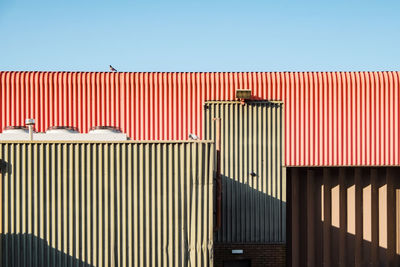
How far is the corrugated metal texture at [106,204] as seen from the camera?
8438mm

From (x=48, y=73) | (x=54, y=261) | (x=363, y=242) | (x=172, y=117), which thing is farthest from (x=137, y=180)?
(x=363, y=242)

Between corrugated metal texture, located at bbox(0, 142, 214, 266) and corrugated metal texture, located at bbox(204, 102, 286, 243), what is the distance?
14.2 feet

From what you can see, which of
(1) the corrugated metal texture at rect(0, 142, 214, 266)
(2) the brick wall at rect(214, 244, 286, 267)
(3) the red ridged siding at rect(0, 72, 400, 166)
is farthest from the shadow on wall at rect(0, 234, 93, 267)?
(2) the brick wall at rect(214, 244, 286, 267)

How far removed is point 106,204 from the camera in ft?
27.9

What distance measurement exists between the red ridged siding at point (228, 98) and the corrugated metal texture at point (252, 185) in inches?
30.0

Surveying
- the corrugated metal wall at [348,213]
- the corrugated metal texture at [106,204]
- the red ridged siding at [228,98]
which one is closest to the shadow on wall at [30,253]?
the corrugated metal texture at [106,204]

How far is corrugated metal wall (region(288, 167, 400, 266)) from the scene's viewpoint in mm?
13344

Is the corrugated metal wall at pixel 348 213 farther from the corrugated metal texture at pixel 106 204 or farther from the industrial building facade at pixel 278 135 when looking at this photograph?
the corrugated metal texture at pixel 106 204

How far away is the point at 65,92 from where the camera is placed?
13.4 metres

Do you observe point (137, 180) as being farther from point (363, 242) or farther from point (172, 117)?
point (363, 242)

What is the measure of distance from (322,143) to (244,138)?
3.08 m

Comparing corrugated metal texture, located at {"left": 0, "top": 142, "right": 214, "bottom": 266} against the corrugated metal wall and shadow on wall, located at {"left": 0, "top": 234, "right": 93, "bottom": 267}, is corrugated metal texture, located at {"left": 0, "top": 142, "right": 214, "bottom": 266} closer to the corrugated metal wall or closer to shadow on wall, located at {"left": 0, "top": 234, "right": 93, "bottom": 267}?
shadow on wall, located at {"left": 0, "top": 234, "right": 93, "bottom": 267}

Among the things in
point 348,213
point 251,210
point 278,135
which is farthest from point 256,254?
point 278,135

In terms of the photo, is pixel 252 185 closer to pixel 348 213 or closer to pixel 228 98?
pixel 228 98
